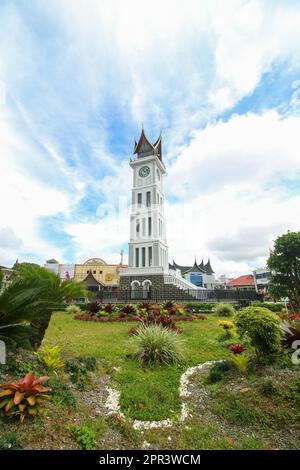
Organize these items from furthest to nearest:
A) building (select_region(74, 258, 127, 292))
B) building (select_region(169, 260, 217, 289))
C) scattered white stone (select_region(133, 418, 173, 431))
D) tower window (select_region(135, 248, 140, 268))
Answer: building (select_region(74, 258, 127, 292)) < building (select_region(169, 260, 217, 289)) < tower window (select_region(135, 248, 140, 268)) < scattered white stone (select_region(133, 418, 173, 431))

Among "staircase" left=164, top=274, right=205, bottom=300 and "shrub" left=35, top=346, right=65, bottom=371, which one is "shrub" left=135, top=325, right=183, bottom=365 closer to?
"shrub" left=35, top=346, right=65, bottom=371

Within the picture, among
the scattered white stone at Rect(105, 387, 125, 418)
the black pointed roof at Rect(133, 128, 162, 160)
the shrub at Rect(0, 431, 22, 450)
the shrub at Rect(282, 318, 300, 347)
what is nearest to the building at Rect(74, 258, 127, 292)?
the black pointed roof at Rect(133, 128, 162, 160)

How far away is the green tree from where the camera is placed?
51.3ft

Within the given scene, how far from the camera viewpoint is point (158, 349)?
241 inches

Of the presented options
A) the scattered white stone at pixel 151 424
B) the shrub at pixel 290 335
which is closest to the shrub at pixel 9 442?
the scattered white stone at pixel 151 424

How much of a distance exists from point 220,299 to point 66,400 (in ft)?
65.5

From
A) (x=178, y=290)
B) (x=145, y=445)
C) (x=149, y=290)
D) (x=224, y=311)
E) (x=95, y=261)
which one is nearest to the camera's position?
(x=145, y=445)

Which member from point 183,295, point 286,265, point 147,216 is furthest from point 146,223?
point 286,265

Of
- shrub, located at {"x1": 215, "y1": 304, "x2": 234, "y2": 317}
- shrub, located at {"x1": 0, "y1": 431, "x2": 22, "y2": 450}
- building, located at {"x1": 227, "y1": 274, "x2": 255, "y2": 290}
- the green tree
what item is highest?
building, located at {"x1": 227, "y1": 274, "x2": 255, "y2": 290}

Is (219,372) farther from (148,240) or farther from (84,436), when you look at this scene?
(148,240)

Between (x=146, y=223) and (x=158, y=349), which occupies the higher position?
(x=146, y=223)

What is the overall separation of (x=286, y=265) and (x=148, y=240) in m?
15.8

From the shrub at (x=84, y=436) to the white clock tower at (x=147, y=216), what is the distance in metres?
22.5

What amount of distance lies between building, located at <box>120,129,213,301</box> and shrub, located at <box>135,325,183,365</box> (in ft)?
53.3
